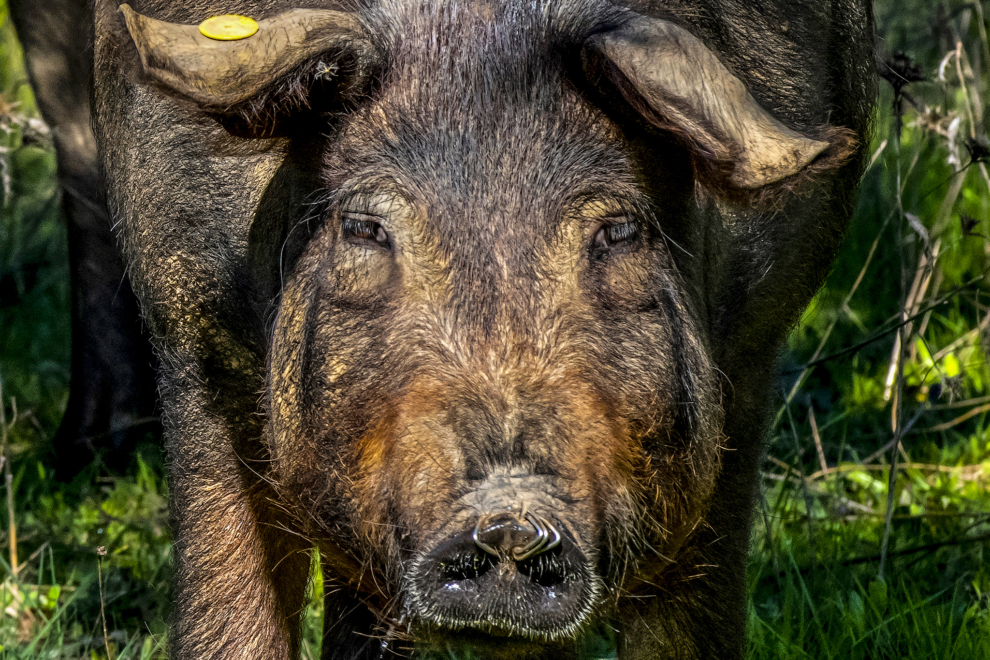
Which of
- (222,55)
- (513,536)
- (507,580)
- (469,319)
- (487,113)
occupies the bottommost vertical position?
(507,580)

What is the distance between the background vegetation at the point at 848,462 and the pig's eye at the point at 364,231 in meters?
1.17

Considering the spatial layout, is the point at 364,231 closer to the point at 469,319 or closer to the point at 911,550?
the point at 469,319

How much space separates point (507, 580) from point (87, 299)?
3.43m

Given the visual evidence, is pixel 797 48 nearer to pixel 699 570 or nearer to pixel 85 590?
pixel 699 570

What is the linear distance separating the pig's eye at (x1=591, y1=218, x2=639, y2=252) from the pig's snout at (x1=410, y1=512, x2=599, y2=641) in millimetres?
708

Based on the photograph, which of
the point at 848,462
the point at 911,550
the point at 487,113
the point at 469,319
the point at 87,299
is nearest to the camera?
the point at 469,319

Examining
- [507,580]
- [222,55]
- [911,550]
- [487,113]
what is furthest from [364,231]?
[911,550]

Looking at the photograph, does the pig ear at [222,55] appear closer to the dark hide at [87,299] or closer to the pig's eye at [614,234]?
the pig's eye at [614,234]

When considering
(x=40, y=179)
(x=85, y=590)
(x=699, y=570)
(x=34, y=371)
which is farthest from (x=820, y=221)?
(x=40, y=179)

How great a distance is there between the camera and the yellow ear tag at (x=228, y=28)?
8.74ft

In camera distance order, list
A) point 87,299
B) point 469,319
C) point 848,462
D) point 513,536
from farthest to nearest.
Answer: point 87,299 < point 848,462 < point 469,319 < point 513,536

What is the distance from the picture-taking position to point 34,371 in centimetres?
606

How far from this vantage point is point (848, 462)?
5066 mm

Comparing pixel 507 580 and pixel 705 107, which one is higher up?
pixel 705 107
